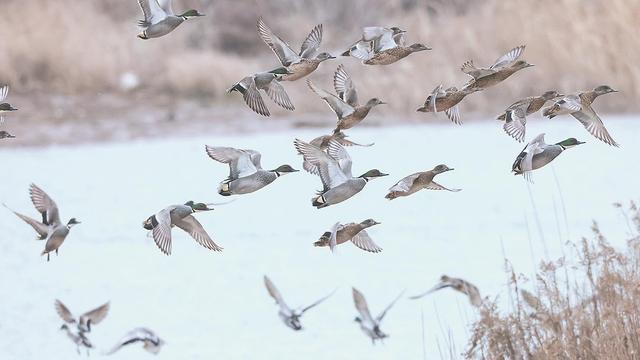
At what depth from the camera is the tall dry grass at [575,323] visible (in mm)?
5145

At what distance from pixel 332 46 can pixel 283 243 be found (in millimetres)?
7735

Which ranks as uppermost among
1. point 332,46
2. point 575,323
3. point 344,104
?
point 332,46

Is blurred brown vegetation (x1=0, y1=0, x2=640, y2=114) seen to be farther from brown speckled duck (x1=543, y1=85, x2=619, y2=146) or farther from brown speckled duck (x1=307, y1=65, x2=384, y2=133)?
brown speckled duck (x1=543, y1=85, x2=619, y2=146)

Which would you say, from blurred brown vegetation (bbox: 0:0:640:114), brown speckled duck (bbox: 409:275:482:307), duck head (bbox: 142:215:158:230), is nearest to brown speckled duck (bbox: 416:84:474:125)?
duck head (bbox: 142:215:158:230)

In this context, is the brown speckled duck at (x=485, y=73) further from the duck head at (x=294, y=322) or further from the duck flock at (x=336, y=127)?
the duck head at (x=294, y=322)

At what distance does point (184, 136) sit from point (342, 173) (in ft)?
31.5

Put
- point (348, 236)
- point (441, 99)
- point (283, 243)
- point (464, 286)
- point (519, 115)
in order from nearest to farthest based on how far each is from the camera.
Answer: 1. point (519, 115)
2. point (441, 99)
3. point (348, 236)
4. point (464, 286)
5. point (283, 243)

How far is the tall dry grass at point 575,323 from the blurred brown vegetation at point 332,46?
7911 millimetres

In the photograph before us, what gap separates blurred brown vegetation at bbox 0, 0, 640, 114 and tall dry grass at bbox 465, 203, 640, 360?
791 centimetres

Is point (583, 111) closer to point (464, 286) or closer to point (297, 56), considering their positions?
point (297, 56)

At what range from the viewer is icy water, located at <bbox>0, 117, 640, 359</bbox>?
724 cm

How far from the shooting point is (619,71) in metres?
13.5

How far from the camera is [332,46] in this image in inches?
664

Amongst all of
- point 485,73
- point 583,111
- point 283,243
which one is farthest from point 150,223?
point 283,243
